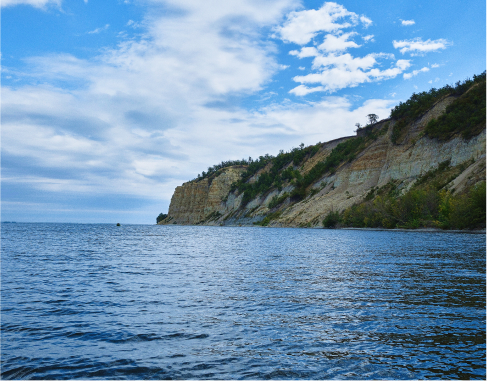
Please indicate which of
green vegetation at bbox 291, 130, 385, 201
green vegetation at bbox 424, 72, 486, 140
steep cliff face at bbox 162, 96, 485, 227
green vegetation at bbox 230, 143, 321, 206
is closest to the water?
steep cliff face at bbox 162, 96, 485, 227

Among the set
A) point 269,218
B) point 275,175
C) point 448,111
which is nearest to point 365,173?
point 448,111

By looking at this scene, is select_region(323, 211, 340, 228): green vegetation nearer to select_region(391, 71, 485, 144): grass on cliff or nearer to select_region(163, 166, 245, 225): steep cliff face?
select_region(391, 71, 485, 144): grass on cliff

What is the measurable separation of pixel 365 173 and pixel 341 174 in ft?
25.9

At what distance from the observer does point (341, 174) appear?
103 meters

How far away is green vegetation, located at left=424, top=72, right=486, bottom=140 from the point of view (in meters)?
71.8

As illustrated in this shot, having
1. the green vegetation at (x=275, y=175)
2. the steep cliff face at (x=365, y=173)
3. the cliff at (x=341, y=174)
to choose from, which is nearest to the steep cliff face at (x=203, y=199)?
the cliff at (x=341, y=174)

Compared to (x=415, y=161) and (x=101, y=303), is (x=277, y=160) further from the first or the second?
(x=101, y=303)

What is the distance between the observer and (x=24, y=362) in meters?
7.79

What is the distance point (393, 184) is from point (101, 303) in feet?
260

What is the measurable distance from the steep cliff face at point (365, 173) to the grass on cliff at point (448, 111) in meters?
1.55

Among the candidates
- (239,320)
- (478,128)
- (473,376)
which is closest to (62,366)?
(239,320)

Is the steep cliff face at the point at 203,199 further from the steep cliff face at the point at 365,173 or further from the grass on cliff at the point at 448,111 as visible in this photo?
the grass on cliff at the point at 448,111

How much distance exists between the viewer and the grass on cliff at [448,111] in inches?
2931

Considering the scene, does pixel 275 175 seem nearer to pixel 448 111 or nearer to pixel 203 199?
pixel 203 199
